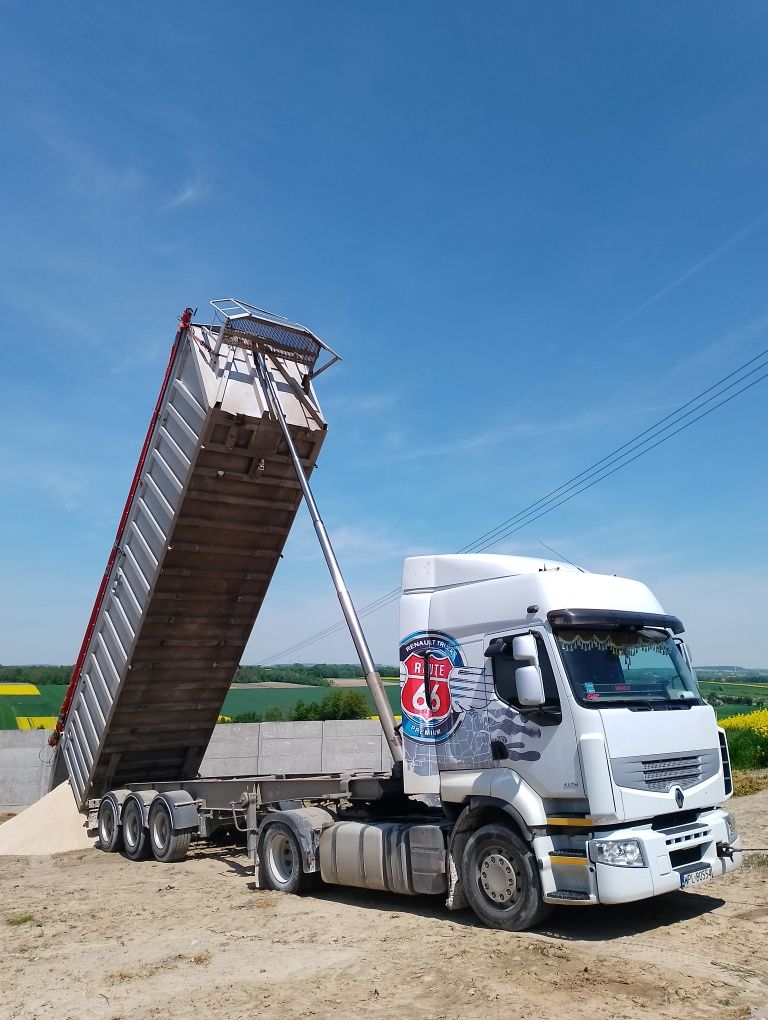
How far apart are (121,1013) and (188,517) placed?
5575 millimetres

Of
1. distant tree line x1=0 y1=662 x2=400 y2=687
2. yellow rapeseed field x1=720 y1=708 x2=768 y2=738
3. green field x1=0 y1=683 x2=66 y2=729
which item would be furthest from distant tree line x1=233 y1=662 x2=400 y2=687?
yellow rapeseed field x1=720 y1=708 x2=768 y2=738

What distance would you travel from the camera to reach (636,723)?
6062 mm

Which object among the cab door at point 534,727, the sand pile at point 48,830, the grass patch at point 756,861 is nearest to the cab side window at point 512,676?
the cab door at point 534,727

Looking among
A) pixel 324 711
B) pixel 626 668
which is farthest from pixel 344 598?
pixel 324 711

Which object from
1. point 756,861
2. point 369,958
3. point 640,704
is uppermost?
point 640,704

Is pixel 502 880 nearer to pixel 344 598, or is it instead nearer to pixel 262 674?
pixel 344 598

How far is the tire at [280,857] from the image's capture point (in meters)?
7.96

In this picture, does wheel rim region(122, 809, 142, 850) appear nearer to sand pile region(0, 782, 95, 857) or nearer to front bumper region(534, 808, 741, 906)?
sand pile region(0, 782, 95, 857)

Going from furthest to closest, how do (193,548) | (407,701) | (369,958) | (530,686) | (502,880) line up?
(193,548) → (407,701) → (502,880) → (530,686) → (369,958)

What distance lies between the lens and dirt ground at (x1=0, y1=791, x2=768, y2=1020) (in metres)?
4.73

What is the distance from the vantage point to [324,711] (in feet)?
87.8

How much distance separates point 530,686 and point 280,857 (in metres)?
3.77

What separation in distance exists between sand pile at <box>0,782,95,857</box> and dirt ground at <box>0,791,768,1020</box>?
3576 millimetres

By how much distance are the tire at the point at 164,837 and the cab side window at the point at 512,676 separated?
216 inches
